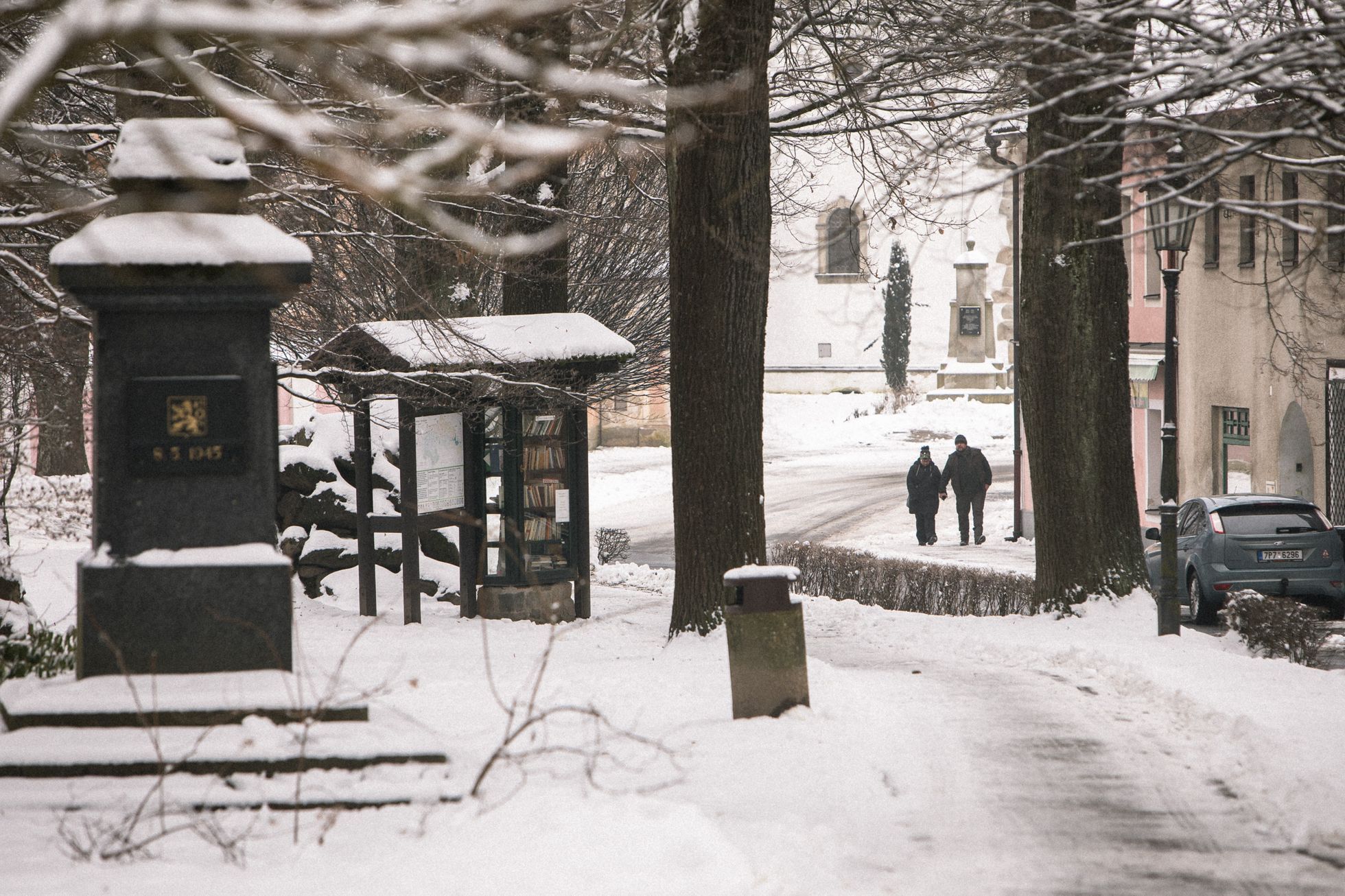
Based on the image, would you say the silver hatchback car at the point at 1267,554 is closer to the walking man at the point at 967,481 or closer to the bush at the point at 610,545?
the bush at the point at 610,545

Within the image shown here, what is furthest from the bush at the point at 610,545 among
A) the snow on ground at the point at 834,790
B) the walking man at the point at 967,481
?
the snow on ground at the point at 834,790

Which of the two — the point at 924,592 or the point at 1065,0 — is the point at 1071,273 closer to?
the point at 1065,0

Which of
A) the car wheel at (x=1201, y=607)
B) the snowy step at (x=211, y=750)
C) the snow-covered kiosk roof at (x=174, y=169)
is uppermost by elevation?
the snow-covered kiosk roof at (x=174, y=169)

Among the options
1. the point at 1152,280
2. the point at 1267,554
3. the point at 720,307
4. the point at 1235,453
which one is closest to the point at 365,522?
the point at 720,307

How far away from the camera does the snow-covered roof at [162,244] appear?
6754 millimetres

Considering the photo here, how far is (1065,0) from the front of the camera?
489 inches

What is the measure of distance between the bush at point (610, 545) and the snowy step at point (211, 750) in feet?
56.9

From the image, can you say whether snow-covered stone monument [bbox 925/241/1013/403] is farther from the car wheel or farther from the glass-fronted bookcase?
the glass-fronted bookcase

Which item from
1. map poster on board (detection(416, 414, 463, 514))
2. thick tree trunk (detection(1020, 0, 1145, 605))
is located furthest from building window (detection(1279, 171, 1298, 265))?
map poster on board (detection(416, 414, 463, 514))

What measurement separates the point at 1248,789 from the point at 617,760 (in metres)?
2.98

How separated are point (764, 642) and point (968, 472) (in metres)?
20.4

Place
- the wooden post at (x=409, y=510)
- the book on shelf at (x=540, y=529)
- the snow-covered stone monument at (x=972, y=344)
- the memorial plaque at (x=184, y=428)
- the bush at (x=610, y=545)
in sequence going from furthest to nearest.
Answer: the snow-covered stone monument at (x=972, y=344)
the bush at (x=610, y=545)
the book on shelf at (x=540, y=529)
the wooden post at (x=409, y=510)
the memorial plaque at (x=184, y=428)

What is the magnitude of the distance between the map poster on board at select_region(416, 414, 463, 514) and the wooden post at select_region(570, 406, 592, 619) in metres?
1.14

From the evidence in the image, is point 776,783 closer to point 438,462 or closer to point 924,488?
point 438,462
